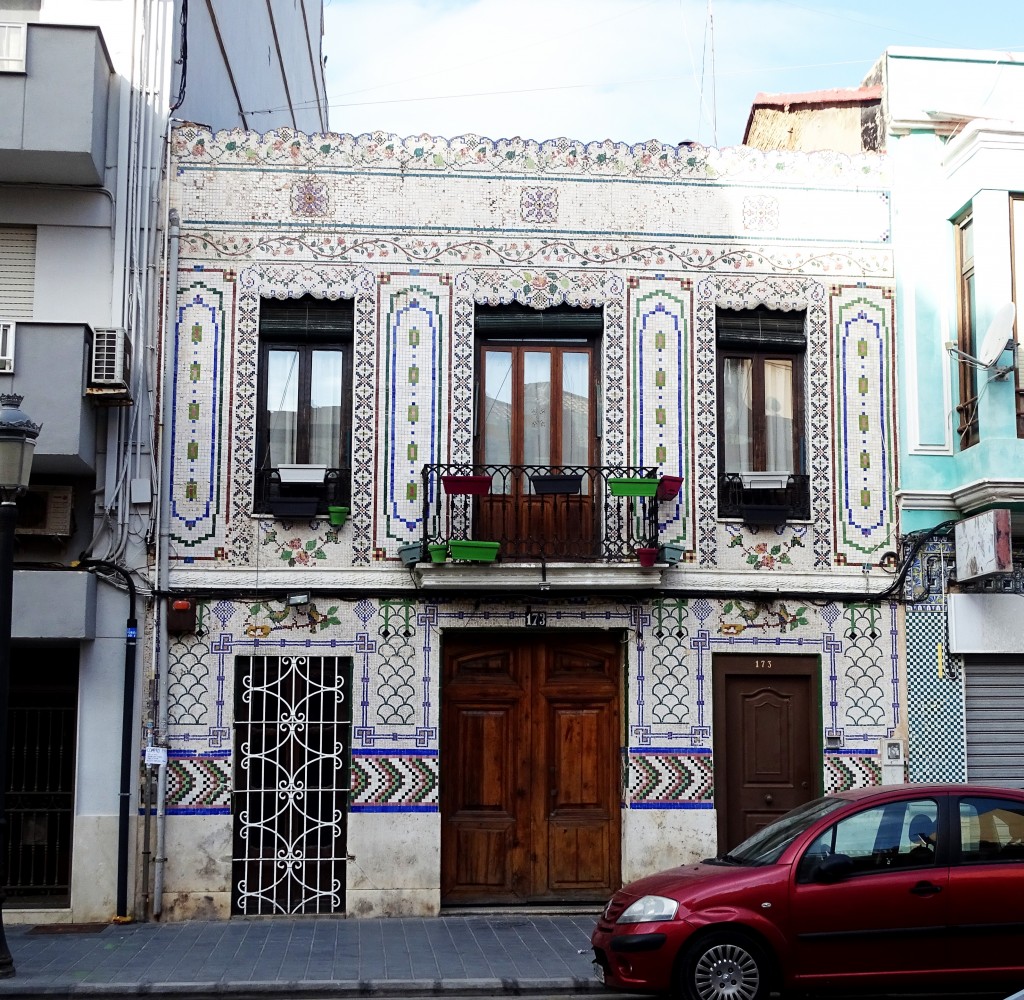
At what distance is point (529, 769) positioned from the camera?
1424 centimetres

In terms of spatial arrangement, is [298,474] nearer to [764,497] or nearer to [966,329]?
[764,497]

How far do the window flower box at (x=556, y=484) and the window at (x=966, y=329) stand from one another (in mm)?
4137

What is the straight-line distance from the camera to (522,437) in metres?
14.8

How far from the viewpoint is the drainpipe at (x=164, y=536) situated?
44.3ft

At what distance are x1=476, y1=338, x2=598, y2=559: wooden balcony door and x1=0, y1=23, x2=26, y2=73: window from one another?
552 centimetres

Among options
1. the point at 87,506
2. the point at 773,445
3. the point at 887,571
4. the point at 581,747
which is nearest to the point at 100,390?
the point at 87,506

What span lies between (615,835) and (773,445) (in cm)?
443

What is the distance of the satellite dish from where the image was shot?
546 inches

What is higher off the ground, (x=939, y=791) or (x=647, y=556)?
(x=647, y=556)

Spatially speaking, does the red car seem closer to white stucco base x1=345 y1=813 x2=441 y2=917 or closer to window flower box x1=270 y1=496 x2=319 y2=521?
white stucco base x1=345 y1=813 x2=441 y2=917

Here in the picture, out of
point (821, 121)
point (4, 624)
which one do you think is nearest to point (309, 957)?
point (4, 624)

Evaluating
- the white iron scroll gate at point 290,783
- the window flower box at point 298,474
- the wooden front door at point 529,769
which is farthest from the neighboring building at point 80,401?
the wooden front door at point 529,769

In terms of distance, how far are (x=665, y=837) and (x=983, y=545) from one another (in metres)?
4.27

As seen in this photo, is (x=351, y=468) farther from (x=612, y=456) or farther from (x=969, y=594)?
(x=969, y=594)
